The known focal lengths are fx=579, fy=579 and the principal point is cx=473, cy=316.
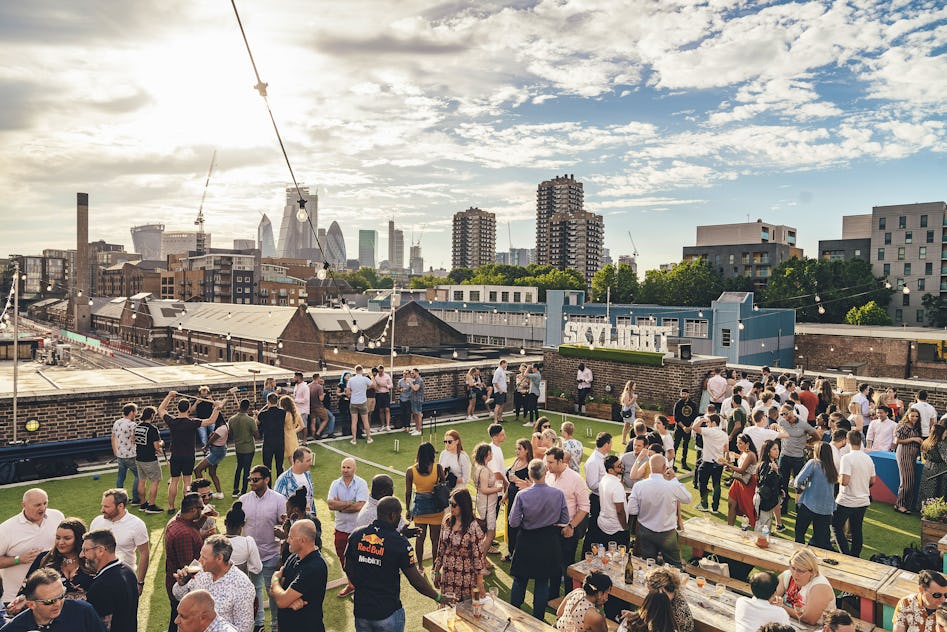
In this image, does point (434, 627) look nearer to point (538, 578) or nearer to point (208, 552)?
point (538, 578)

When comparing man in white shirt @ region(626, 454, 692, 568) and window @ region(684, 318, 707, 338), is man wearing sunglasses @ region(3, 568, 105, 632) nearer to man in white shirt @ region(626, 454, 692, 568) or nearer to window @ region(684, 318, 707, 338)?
man in white shirt @ region(626, 454, 692, 568)

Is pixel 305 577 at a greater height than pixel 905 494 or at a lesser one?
greater

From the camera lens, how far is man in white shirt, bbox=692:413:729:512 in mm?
9383

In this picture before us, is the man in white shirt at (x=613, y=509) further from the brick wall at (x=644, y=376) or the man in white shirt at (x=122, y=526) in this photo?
the brick wall at (x=644, y=376)

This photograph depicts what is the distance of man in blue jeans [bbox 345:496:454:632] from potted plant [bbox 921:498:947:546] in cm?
748

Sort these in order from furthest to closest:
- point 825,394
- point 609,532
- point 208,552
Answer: point 825,394 < point 609,532 < point 208,552

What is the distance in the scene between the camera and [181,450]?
9094 mm

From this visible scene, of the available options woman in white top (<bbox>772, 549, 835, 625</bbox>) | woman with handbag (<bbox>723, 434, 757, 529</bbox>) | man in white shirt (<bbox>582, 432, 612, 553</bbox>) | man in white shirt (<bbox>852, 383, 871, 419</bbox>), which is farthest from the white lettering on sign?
woman in white top (<bbox>772, 549, 835, 625</bbox>)

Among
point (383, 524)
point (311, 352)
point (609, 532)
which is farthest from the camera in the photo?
point (311, 352)

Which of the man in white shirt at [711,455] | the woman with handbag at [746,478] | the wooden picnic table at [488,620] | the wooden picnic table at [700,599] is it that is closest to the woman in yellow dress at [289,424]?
the wooden picnic table at [488,620]

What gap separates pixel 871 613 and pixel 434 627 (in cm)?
432

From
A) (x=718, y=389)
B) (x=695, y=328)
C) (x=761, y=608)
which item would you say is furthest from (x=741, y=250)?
(x=761, y=608)

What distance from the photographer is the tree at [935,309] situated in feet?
225

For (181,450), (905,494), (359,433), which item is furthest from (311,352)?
(905,494)
